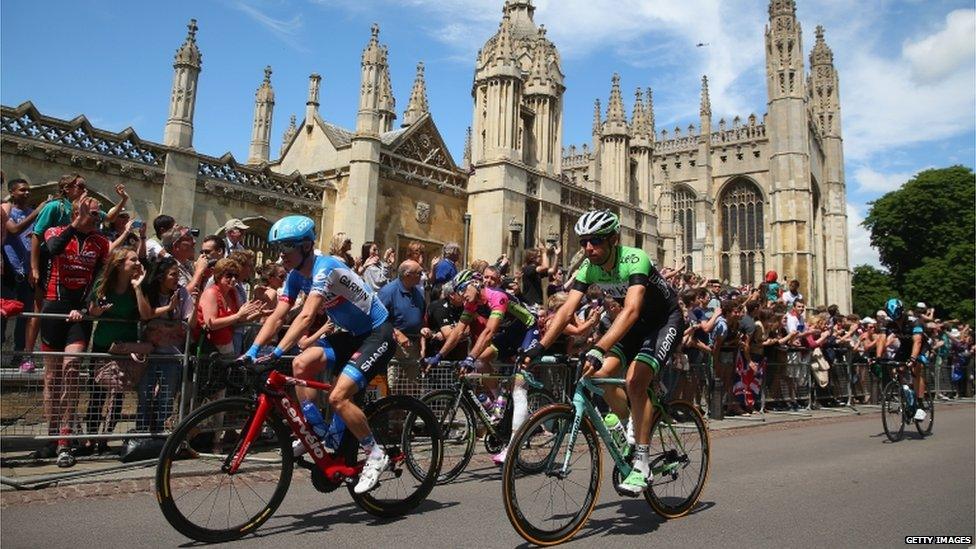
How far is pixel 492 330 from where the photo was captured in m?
6.42

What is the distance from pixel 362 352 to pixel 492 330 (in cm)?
218

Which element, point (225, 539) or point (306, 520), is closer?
point (225, 539)

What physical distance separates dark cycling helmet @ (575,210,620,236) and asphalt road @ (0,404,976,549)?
6.67 feet

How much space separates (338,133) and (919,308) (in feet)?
63.1

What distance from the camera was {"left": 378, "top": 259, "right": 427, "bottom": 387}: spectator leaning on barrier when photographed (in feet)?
24.3

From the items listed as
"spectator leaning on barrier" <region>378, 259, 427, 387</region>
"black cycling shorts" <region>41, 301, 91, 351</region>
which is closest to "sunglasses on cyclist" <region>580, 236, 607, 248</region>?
"spectator leaning on barrier" <region>378, 259, 427, 387</region>

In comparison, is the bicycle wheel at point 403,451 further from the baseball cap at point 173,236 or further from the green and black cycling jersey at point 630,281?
the baseball cap at point 173,236

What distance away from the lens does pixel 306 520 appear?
14.4 feet

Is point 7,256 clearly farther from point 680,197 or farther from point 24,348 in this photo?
point 680,197

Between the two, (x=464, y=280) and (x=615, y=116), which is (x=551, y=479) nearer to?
(x=464, y=280)

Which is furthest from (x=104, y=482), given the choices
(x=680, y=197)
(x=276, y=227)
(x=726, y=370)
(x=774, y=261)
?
(x=680, y=197)

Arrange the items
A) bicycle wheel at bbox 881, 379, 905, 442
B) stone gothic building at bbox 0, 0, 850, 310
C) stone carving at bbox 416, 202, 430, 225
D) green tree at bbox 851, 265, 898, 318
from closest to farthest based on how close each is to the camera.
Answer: bicycle wheel at bbox 881, 379, 905, 442, stone gothic building at bbox 0, 0, 850, 310, stone carving at bbox 416, 202, 430, 225, green tree at bbox 851, 265, 898, 318

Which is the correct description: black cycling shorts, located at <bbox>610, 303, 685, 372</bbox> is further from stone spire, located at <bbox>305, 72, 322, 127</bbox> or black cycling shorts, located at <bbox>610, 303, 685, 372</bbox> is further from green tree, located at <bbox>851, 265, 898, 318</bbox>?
green tree, located at <bbox>851, 265, 898, 318</bbox>

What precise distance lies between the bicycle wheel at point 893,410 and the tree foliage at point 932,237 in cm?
4703
